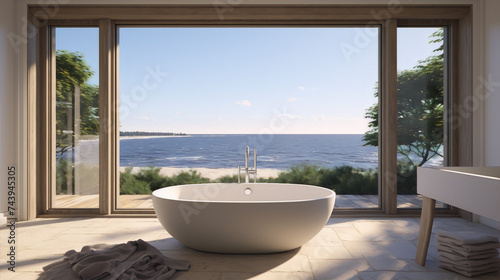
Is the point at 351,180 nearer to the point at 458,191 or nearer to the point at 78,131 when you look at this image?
the point at 458,191

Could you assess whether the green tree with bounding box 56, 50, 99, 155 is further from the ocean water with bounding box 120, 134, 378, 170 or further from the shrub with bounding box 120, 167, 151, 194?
the ocean water with bounding box 120, 134, 378, 170

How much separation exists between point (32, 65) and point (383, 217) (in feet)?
13.7

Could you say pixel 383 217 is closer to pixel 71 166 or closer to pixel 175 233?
pixel 175 233

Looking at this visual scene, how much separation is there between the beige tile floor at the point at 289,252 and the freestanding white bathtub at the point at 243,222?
10 centimetres

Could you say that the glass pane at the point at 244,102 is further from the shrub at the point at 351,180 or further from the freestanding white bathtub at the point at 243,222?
the freestanding white bathtub at the point at 243,222

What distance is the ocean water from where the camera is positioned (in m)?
11.6

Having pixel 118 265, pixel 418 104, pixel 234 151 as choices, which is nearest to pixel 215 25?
pixel 418 104

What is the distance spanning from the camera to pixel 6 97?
3742 mm

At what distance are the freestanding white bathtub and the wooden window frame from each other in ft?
5.12

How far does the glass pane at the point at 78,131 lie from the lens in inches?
162

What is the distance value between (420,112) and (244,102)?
9051 mm

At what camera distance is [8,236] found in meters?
3.24

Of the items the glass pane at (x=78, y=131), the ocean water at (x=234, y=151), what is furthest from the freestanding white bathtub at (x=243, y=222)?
the ocean water at (x=234, y=151)

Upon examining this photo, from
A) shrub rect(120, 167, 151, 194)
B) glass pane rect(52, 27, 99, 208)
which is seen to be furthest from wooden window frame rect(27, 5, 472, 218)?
shrub rect(120, 167, 151, 194)
